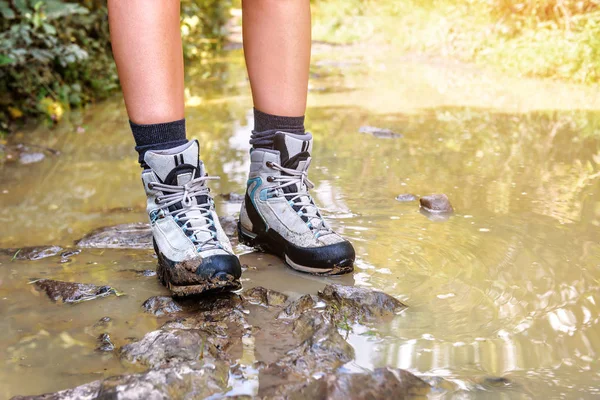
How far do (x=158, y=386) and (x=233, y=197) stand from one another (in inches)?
56.1

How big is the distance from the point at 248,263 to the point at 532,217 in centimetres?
97

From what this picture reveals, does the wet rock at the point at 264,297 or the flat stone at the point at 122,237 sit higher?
the wet rock at the point at 264,297

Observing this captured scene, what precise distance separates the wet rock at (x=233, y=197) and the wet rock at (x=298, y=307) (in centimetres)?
99

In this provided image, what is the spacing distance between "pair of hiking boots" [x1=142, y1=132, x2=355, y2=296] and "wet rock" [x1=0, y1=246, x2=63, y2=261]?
41 centimetres

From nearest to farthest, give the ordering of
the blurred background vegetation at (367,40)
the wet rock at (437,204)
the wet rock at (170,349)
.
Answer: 1. the wet rock at (170,349)
2. the wet rock at (437,204)
3. the blurred background vegetation at (367,40)

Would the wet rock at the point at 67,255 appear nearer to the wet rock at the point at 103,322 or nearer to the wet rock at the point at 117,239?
the wet rock at the point at 117,239

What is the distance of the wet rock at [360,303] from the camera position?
4.55ft

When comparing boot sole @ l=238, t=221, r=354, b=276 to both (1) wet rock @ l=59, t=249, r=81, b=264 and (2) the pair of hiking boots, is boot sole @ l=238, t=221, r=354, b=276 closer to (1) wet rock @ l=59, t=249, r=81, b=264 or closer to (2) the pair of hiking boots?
(2) the pair of hiking boots

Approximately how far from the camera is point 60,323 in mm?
1371

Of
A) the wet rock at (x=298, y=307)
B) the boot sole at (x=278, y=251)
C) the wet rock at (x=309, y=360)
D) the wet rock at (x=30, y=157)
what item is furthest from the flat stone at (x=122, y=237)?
the wet rock at (x=30, y=157)

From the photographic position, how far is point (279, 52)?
1.75 m

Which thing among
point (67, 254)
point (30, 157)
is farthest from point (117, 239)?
point (30, 157)

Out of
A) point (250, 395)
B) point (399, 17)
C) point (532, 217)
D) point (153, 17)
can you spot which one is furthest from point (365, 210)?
point (399, 17)

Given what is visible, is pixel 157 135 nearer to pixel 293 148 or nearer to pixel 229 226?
pixel 293 148
